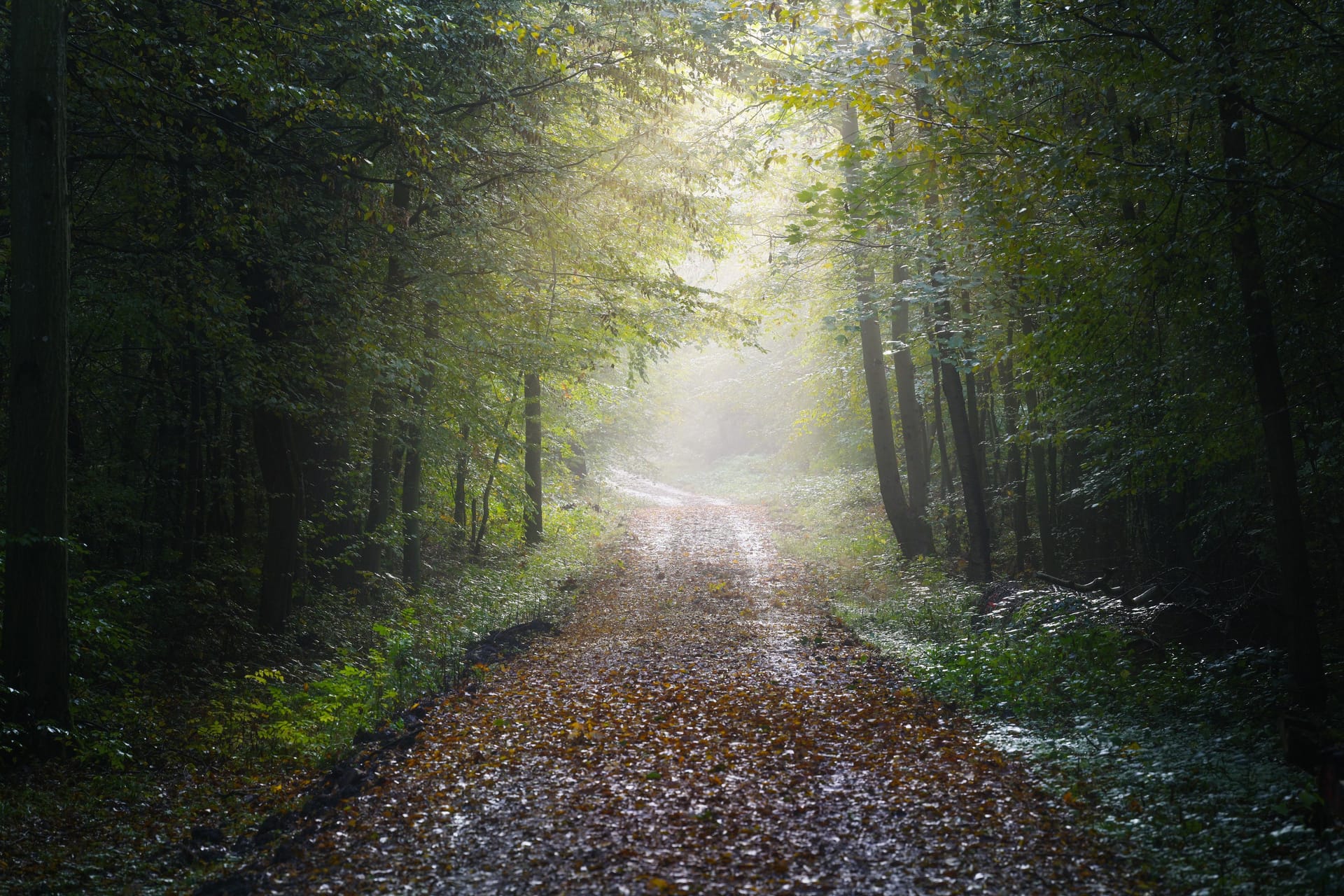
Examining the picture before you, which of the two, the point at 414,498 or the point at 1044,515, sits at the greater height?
Answer: the point at 414,498

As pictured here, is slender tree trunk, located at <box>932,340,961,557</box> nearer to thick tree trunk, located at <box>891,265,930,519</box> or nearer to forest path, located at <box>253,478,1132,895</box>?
thick tree trunk, located at <box>891,265,930,519</box>

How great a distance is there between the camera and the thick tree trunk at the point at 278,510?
10.8m

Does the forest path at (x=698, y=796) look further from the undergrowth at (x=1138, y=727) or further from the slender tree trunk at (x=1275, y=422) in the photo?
the slender tree trunk at (x=1275, y=422)

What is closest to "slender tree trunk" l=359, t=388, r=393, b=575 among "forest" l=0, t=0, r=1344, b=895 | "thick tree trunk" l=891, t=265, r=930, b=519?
"forest" l=0, t=0, r=1344, b=895

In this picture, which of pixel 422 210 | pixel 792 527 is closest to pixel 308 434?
pixel 422 210

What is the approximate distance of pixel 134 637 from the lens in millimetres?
9250

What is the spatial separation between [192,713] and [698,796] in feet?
17.7

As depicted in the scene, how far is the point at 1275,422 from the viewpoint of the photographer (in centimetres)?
643

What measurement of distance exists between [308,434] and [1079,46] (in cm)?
1045

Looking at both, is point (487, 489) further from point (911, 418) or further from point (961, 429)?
point (961, 429)

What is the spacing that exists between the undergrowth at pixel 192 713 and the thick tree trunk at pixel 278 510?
32 centimetres

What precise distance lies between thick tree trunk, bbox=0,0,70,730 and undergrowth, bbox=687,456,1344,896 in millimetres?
7821

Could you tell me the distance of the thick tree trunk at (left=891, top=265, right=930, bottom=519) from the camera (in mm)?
16297

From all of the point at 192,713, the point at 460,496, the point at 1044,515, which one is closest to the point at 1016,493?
the point at 1044,515
